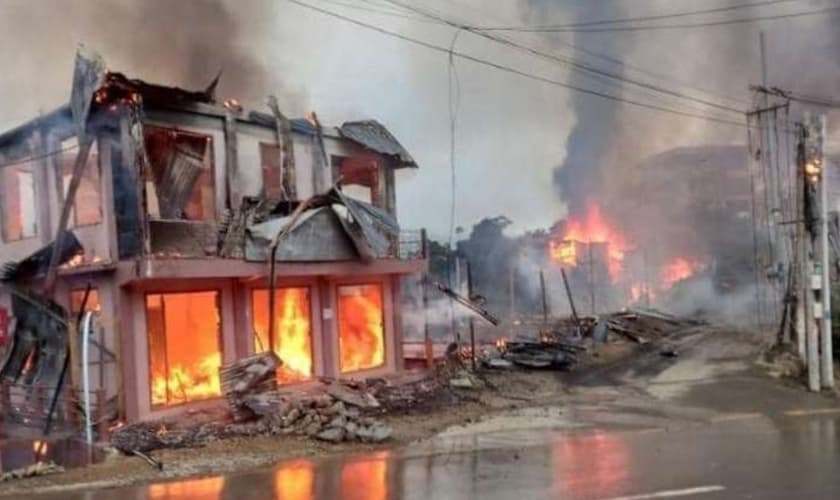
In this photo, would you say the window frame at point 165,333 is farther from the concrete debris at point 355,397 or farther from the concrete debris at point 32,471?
the concrete debris at point 32,471

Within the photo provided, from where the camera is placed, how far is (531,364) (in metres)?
18.1

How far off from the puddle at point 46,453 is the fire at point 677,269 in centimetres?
2914

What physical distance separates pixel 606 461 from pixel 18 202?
1318cm

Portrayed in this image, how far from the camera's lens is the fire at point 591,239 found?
34.3 metres

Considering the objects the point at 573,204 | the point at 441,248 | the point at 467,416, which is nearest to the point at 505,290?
the point at 441,248

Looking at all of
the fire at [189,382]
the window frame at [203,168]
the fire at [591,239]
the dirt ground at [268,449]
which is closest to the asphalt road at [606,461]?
the dirt ground at [268,449]

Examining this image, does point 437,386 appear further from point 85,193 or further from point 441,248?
point 441,248

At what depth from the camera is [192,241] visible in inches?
566

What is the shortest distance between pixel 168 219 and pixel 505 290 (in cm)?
1978

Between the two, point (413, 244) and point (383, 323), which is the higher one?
point (413, 244)

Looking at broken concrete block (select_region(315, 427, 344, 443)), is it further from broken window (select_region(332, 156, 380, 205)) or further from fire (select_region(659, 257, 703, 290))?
fire (select_region(659, 257, 703, 290))

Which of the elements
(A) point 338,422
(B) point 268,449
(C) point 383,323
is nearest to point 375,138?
(C) point 383,323

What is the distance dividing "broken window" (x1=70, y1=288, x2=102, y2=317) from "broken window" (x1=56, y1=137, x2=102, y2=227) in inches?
49.5

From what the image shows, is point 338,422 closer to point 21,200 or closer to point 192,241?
point 192,241
